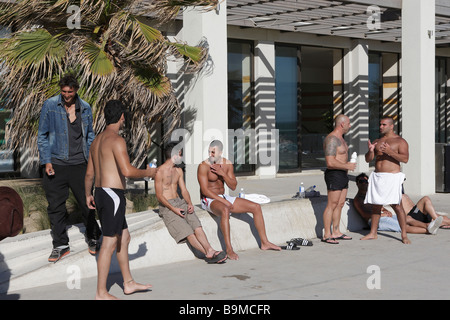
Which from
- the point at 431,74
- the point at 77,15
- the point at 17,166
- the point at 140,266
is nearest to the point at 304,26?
the point at 431,74

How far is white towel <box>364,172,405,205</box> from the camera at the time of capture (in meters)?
8.94

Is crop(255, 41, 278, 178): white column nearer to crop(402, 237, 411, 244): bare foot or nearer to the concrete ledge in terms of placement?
the concrete ledge

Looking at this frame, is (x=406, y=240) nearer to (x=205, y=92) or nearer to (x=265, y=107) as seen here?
(x=205, y=92)

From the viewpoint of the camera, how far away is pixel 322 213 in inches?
395

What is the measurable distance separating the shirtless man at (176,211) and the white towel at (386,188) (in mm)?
2630

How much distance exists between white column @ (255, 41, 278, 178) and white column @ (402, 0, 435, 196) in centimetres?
472

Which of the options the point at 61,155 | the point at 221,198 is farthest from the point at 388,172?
the point at 61,155

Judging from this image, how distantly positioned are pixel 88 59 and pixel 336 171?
3.83 metres

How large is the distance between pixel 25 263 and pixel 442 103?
66.9ft

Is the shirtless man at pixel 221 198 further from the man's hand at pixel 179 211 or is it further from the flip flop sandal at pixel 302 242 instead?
the man's hand at pixel 179 211

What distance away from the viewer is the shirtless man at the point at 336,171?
352 inches

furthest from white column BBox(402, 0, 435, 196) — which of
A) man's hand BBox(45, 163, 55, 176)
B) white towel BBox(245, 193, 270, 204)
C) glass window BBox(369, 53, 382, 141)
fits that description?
man's hand BBox(45, 163, 55, 176)

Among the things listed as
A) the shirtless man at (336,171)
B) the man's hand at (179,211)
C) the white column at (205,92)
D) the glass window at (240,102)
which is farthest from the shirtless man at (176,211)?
the glass window at (240,102)
